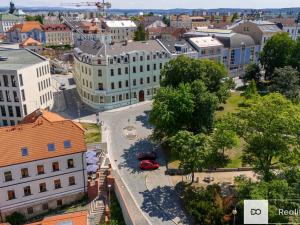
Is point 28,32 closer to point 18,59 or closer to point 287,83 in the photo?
point 18,59

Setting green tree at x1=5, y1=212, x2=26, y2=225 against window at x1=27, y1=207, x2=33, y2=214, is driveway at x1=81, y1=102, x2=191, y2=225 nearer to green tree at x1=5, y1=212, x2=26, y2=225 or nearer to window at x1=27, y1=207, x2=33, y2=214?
window at x1=27, y1=207, x2=33, y2=214

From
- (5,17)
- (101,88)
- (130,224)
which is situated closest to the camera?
(130,224)

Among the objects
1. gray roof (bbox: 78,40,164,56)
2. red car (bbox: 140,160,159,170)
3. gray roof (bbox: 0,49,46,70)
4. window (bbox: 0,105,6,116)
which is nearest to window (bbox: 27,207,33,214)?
red car (bbox: 140,160,159,170)

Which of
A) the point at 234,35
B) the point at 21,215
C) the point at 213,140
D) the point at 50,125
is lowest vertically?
the point at 21,215

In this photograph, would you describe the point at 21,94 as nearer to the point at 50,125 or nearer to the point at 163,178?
the point at 50,125

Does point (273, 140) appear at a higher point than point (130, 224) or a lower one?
higher

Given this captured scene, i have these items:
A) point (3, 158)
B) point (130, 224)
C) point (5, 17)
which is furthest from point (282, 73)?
point (5, 17)
